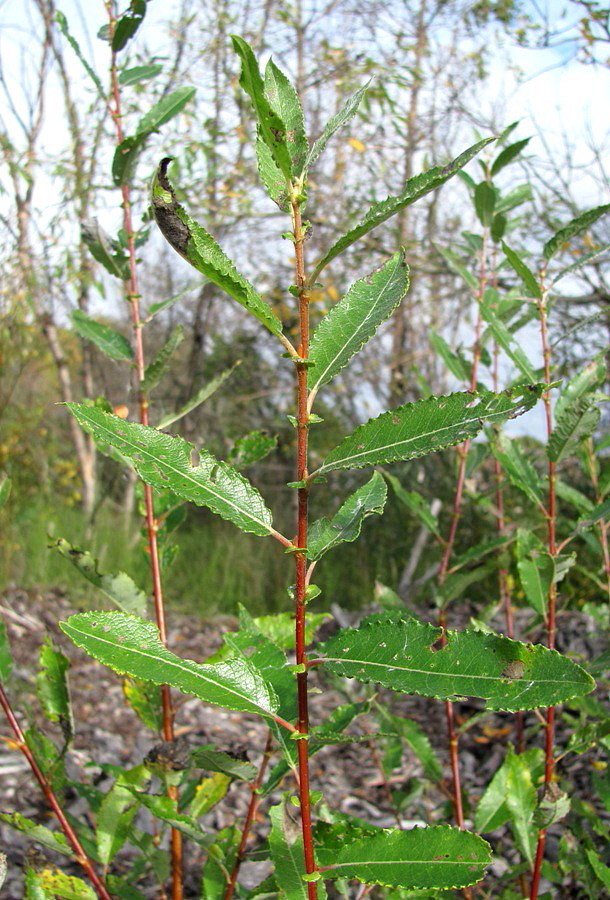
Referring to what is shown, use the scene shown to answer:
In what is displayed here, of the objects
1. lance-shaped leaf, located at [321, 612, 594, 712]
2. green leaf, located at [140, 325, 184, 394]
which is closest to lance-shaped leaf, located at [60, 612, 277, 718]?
lance-shaped leaf, located at [321, 612, 594, 712]

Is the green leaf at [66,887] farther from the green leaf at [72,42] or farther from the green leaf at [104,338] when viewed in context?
the green leaf at [72,42]

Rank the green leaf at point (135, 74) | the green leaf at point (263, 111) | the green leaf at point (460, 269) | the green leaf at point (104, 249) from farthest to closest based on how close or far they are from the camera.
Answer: the green leaf at point (460, 269) → the green leaf at point (135, 74) → the green leaf at point (104, 249) → the green leaf at point (263, 111)

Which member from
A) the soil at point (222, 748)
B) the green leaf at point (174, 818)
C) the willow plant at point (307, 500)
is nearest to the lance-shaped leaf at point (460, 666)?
the willow plant at point (307, 500)

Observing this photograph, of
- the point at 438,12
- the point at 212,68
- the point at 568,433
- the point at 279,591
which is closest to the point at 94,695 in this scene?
the point at 279,591

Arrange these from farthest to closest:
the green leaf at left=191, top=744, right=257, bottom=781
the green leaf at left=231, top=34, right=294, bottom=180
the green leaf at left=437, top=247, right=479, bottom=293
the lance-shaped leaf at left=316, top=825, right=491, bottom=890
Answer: the green leaf at left=437, top=247, right=479, bottom=293 → the green leaf at left=191, top=744, right=257, bottom=781 → the lance-shaped leaf at left=316, top=825, right=491, bottom=890 → the green leaf at left=231, top=34, right=294, bottom=180

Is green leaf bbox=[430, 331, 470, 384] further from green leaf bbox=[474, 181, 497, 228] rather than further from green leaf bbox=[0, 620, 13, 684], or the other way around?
green leaf bbox=[0, 620, 13, 684]
